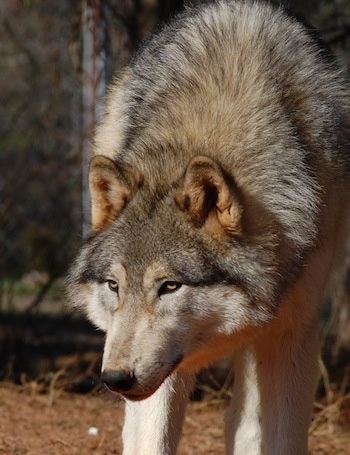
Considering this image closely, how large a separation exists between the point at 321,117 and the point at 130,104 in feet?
3.11

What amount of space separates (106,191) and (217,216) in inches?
21.0

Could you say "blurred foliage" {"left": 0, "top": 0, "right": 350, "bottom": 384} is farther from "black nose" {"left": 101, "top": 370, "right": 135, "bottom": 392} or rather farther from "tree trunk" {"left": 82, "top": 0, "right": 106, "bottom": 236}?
"black nose" {"left": 101, "top": 370, "right": 135, "bottom": 392}

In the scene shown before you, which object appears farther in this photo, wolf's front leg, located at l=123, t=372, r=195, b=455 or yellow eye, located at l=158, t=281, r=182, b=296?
wolf's front leg, located at l=123, t=372, r=195, b=455

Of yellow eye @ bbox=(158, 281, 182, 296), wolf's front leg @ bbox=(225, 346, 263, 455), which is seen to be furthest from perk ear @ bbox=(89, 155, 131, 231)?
wolf's front leg @ bbox=(225, 346, 263, 455)

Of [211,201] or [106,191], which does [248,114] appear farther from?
[106,191]

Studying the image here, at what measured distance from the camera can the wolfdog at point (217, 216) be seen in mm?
4242

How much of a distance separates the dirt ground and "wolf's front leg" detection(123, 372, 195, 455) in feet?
3.17

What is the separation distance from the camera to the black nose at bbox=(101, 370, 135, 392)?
13.0 ft

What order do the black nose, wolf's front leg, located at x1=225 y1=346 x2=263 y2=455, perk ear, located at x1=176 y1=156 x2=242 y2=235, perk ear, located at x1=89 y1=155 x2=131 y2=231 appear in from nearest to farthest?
the black nose, perk ear, located at x1=176 y1=156 x2=242 y2=235, perk ear, located at x1=89 y1=155 x2=131 y2=231, wolf's front leg, located at x1=225 y1=346 x2=263 y2=455

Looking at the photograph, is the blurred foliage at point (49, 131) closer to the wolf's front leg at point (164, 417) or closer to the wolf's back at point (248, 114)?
the wolf's back at point (248, 114)

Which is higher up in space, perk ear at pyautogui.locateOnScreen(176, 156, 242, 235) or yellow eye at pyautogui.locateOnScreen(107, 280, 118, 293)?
perk ear at pyautogui.locateOnScreen(176, 156, 242, 235)

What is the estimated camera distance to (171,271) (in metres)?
4.22

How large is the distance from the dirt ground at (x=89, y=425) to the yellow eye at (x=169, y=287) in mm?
1717

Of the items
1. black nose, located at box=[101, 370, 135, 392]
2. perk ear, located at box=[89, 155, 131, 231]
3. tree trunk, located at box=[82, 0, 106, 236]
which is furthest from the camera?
tree trunk, located at box=[82, 0, 106, 236]
